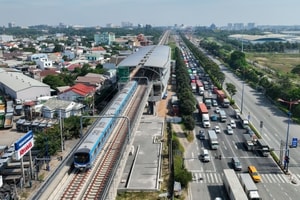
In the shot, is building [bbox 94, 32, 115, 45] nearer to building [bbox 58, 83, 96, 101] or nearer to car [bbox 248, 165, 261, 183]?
building [bbox 58, 83, 96, 101]

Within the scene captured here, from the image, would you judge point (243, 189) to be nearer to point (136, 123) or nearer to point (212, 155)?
point (212, 155)

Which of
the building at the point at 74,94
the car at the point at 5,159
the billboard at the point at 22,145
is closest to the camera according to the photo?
the billboard at the point at 22,145

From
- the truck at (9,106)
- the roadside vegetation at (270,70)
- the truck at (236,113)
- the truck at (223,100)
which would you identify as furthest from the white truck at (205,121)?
the truck at (9,106)

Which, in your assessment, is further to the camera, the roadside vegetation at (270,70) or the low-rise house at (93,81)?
the low-rise house at (93,81)

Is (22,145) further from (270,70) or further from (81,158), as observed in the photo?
(270,70)

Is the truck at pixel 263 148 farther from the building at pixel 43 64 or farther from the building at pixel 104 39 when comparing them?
the building at pixel 104 39

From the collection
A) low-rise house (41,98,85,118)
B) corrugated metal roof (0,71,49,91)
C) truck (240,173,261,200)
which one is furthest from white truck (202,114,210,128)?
corrugated metal roof (0,71,49,91)

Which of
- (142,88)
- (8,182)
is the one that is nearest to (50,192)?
(8,182)
